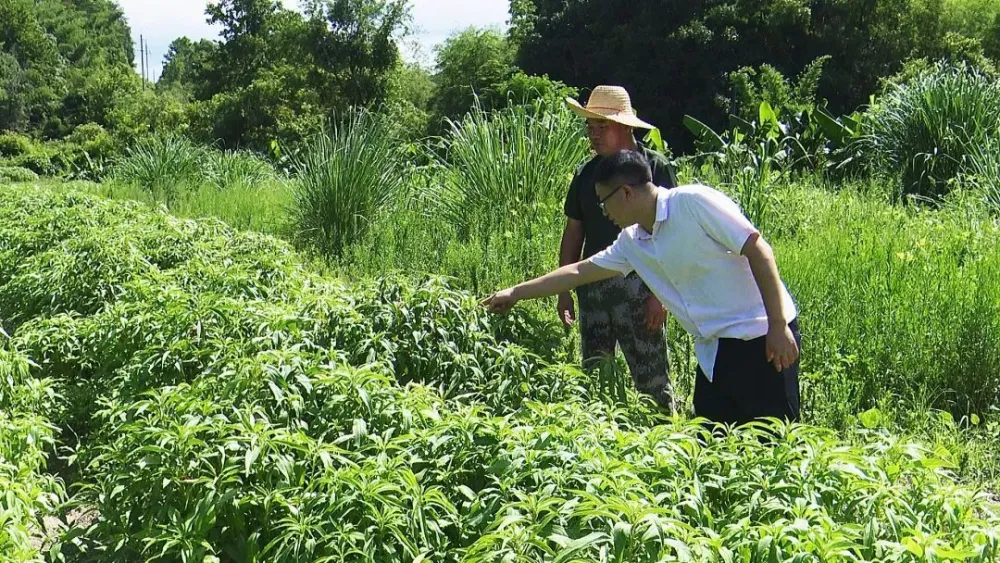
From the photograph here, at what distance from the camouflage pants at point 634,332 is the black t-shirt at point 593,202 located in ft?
0.68

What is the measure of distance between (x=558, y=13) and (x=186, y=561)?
95.6ft

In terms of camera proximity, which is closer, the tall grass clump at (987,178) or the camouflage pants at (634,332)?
the camouflage pants at (634,332)

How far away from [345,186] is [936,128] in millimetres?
6549

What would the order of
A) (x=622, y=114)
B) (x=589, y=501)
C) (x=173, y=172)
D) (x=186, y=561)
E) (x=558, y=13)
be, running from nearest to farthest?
1. (x=589, y=501)
2. (x=186, y=561)
3. (x=622, y=114)
4. (x=173, y=172)
5. (x=558, y=13)

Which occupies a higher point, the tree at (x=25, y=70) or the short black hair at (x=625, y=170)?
the tree at (x=25, y=70)

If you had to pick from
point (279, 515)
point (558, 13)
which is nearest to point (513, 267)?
point (279, 515)

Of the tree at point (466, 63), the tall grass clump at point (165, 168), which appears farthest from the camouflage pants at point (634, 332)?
the tree at point (466, 63)

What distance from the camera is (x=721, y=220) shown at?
290 centimetres

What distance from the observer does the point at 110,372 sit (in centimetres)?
398

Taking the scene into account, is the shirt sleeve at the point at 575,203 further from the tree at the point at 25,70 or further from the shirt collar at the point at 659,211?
the tree at the point at 25,70

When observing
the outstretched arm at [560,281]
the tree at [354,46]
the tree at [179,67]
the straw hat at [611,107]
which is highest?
the tree at [179,67]

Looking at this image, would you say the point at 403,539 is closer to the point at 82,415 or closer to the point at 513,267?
the point at 82,415

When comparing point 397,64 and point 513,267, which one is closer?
point 513,267

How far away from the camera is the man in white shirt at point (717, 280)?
2.92 metres
